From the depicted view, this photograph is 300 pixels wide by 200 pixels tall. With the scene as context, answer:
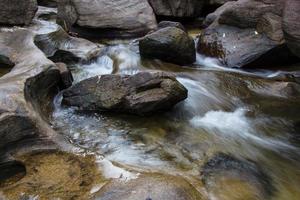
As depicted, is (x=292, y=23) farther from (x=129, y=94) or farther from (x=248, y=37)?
(x=248, y=37)

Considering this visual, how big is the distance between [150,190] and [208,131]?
2.48 meters

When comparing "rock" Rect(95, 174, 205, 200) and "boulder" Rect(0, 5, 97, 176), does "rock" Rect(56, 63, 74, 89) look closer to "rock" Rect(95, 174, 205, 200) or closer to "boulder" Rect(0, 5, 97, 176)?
"boulder" Rect(0, 5, 97, 176)

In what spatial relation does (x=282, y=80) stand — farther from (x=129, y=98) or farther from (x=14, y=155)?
(x=14, y=155)

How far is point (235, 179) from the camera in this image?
4.97 meters

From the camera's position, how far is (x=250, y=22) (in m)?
10.2

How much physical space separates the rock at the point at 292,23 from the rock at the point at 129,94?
1901mm

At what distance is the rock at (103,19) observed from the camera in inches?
453

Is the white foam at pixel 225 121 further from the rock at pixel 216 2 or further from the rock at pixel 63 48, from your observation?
the rock at pixel 216 2

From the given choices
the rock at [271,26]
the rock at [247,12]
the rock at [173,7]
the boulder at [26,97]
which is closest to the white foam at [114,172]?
the boulder at [26,97]

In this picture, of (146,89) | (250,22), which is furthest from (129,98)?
(250,22)

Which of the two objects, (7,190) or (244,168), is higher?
(7,190)

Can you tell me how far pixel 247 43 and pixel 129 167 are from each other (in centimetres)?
599

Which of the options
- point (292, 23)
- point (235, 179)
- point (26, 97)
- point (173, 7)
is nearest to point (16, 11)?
point (26, 97)

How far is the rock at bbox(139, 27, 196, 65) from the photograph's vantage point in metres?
9.33
